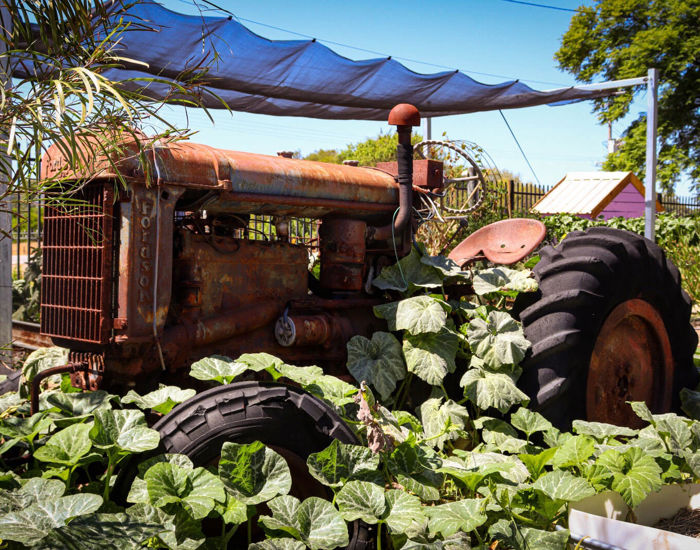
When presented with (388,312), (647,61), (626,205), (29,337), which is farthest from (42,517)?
(647,61)

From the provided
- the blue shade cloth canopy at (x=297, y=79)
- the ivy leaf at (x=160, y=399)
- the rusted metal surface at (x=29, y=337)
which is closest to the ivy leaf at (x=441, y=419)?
the ivy leaf at (x=160, y=399)

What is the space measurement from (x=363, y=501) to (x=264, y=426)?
0.36 m

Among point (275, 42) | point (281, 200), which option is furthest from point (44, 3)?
point (275, 42)

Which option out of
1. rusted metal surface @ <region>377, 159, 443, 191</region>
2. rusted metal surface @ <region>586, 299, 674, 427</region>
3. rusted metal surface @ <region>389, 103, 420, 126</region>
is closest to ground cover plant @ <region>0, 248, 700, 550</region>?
rusted metal surface @ <region>586, 299, 674, 427</region>

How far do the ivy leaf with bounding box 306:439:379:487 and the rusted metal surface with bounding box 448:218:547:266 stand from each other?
1.84 m

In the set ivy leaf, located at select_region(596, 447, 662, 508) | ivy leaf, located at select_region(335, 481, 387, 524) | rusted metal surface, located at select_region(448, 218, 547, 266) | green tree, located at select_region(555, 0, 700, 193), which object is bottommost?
ivy leaf, located at select_region(596, 447, 662, 508)

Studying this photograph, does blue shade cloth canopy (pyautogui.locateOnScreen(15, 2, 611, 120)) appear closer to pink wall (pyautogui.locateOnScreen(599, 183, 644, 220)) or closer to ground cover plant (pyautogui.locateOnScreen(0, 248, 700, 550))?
ground cover plant (pyautogui.locateOnScreen(0, 248, 700, 550))

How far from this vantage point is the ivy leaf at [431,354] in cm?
283

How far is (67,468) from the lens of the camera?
70.4 inches

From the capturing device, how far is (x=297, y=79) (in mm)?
6059

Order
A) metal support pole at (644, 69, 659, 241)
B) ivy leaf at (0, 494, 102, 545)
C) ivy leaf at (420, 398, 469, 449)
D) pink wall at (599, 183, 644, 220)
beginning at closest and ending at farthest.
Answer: ivy leaf at (0, 494, 102, 545), ivy leaf at (420, 398, 469, 449), metal support pole at (644, 69, 659, 241), pink wall at (599, 183, 644, 220)

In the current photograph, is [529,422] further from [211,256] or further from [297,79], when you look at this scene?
[297,79]

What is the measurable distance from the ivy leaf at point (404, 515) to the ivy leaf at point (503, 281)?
1430 mm

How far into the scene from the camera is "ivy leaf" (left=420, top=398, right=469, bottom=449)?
8.92 feet
